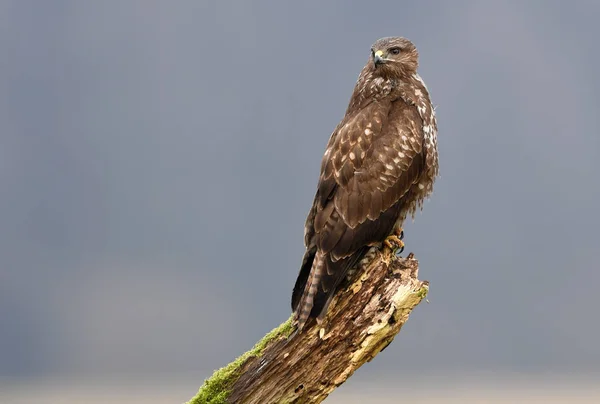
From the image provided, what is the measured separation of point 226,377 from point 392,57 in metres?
4.08

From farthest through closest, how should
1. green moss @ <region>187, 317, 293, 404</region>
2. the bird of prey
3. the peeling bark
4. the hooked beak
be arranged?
1. the hooked beak
2. green moss @ <region>187, 317, 293, 404</region>
3. the bird of prey
4. the peeling bark

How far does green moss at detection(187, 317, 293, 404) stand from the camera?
6.65m

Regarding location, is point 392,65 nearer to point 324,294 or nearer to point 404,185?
point 404,185

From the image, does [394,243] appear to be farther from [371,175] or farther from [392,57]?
[392,57]

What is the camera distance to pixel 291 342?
21.2ft

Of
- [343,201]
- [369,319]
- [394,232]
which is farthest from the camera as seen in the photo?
[394,232]

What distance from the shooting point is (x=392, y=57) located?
7.64 meters

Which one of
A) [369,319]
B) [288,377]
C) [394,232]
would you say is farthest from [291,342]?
[394,232]

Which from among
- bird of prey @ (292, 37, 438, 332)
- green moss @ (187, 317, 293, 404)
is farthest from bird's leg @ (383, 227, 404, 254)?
green moss @ (187, 317, 293, 404)

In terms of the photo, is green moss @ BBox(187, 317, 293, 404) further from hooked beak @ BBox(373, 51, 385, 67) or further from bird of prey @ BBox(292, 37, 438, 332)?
hooked beak @ BBox(373, 51, 385, 67)

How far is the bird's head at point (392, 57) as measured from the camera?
298 inches

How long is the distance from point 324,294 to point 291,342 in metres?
Result: 0.59

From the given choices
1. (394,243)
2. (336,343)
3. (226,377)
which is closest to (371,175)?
(394,243)

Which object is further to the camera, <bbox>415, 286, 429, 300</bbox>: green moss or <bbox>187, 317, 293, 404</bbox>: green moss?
<bbox>187, 317, 293, 404</bbox>: green moss
